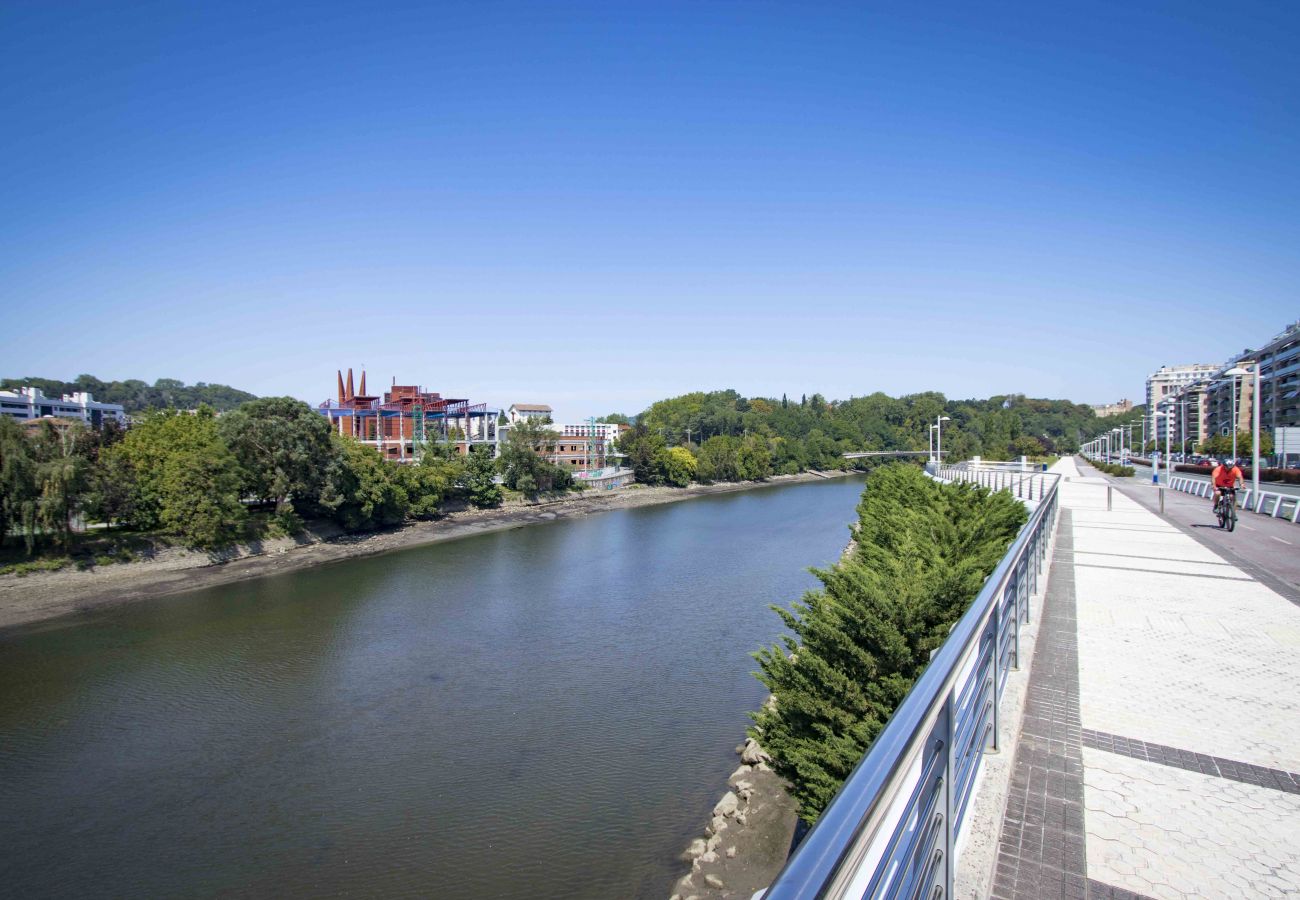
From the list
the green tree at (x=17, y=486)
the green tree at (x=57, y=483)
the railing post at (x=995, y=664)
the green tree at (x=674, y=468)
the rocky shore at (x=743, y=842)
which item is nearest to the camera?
the railing post at (x=995, y=664)

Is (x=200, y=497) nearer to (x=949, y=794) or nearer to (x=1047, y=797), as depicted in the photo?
(x=1047, y=797)

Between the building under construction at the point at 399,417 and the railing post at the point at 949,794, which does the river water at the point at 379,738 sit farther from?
the building under construction at the point at 399,417

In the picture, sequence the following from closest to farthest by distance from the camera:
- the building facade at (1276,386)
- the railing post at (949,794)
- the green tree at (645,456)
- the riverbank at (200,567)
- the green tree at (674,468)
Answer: the railing post at (949,794) < the riverbank at (200,567) < the building facade at (1276,386) < the green tree at (645,456) < the green tree at (674,468)

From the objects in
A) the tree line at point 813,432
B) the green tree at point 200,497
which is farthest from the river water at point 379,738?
the tree line at point 813,432

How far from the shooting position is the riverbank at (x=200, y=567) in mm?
21938

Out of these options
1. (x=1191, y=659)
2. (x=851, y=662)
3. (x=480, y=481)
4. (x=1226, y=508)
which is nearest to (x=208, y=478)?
(x=480, y=481)

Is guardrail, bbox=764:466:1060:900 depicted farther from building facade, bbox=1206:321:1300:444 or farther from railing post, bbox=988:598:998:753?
building facade, bbox=1206:321:1300:444

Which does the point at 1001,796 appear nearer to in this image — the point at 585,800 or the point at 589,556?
the point at 585,800

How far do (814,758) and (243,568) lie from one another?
26168 mm

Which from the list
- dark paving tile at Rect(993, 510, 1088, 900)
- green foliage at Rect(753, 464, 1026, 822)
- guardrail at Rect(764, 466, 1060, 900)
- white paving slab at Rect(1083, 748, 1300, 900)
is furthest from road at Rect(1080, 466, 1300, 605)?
guardrail at Rect(764, 466, 1060, 900)

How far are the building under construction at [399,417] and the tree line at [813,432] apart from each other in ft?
46.0

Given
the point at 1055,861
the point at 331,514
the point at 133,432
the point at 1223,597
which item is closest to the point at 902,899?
the point at 1055,861

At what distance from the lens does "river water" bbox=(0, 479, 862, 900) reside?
8.71 m

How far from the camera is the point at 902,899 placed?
1.60 metres
